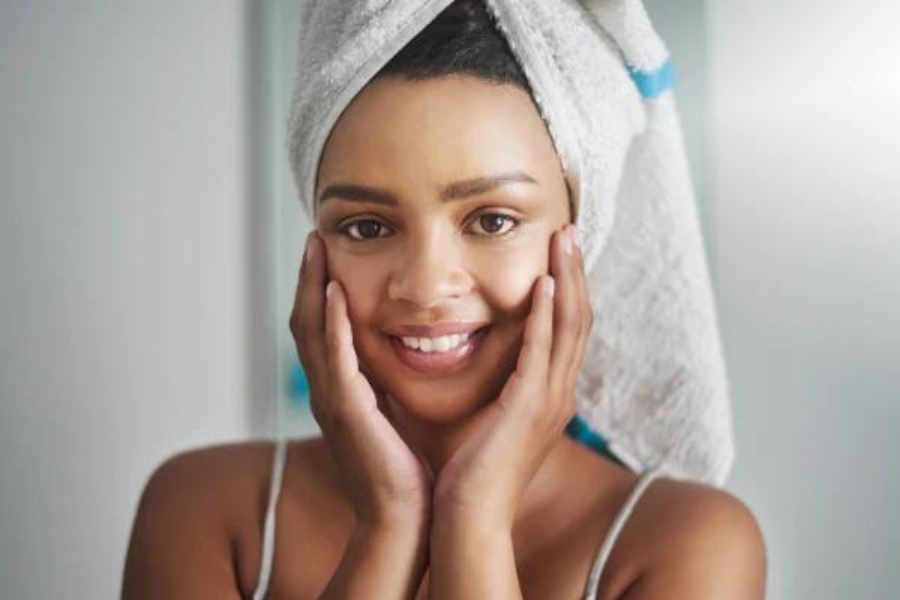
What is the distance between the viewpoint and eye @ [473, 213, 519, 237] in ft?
2.23

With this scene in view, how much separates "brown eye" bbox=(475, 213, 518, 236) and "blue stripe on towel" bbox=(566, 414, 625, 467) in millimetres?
293

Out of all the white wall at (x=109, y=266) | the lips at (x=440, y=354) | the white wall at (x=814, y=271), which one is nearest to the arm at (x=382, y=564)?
the lips at (x=440, y=354)

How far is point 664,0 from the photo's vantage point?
0.89m

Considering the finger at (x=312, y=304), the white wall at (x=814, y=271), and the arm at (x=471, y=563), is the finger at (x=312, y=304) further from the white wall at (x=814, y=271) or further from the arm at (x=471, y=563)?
the white wall at (x=814, y=271)

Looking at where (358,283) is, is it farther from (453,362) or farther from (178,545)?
(178,545)

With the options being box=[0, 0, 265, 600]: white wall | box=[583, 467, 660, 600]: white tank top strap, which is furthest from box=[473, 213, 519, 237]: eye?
box=[0, 0, 265, 600]: white wall

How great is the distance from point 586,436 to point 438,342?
289 mm

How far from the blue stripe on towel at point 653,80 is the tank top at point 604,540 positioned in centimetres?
31

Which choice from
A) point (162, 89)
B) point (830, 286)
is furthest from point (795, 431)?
point (162, 89)

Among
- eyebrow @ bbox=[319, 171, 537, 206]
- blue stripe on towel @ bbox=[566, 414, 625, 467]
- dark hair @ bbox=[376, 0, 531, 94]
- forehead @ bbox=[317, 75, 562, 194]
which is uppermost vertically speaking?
dark hair @ bbox=[376, 0, 531, 94]

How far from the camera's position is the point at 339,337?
71cm

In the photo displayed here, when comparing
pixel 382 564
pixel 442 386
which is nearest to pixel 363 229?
pixel 442 386

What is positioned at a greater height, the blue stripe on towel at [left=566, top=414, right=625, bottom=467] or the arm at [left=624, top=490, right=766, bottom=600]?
the blue stripe on towel at [left=566, top=414, right=625, bottom=467]

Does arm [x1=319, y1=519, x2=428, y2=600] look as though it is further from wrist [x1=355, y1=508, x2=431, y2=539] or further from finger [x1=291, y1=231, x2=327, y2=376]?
finger [x1=291, y1=231, x2=327, y2=376]
